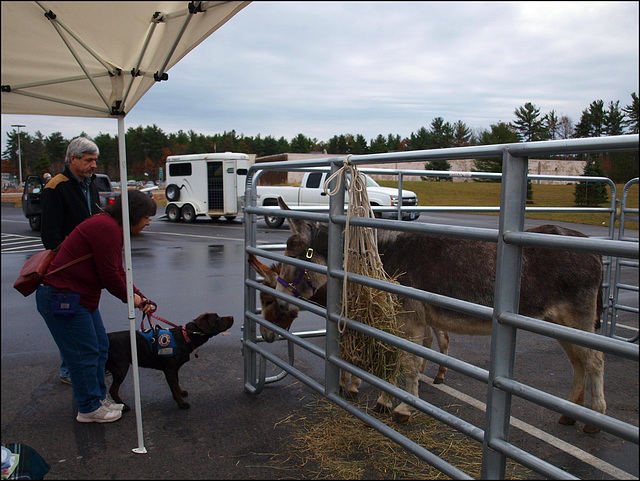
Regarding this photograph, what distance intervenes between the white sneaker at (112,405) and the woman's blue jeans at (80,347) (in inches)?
4.7

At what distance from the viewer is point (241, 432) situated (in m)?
3.59

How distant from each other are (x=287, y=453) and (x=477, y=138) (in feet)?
20.8

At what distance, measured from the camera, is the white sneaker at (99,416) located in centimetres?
371

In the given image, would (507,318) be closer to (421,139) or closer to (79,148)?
(79,148)

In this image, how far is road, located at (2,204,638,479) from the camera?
3.13 m

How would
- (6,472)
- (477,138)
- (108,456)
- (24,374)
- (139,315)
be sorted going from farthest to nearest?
(477,138) < (139,315) < (24,374) < (108,456) < (6,472)

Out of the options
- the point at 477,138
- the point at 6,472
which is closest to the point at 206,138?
the point at 477,138

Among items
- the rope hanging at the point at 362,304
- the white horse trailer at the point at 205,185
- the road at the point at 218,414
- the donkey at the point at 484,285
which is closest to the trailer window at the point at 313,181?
the white horse trailer at the point at 205,185

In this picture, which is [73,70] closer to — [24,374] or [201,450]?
[201,450]

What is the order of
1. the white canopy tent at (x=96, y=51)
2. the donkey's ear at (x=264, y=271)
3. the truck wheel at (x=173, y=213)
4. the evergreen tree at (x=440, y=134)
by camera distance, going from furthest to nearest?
the truck wheel at (x=173, y=213), the evergreen tree at (x=440, y=134), the donkey's ear at (x=264, y=271), the white canopy tent at (x=96, y=51)

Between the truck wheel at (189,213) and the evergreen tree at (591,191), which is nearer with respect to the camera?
the evergreen tree at (591,191)

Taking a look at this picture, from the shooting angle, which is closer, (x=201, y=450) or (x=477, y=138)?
(x=201, y=450)

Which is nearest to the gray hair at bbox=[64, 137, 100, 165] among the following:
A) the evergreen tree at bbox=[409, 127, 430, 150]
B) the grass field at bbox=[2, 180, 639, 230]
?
the grass field at bbox=[2, 180, 639, 230]

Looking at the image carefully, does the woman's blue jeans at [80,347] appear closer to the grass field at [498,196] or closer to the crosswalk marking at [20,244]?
the grass field at [498,196]
